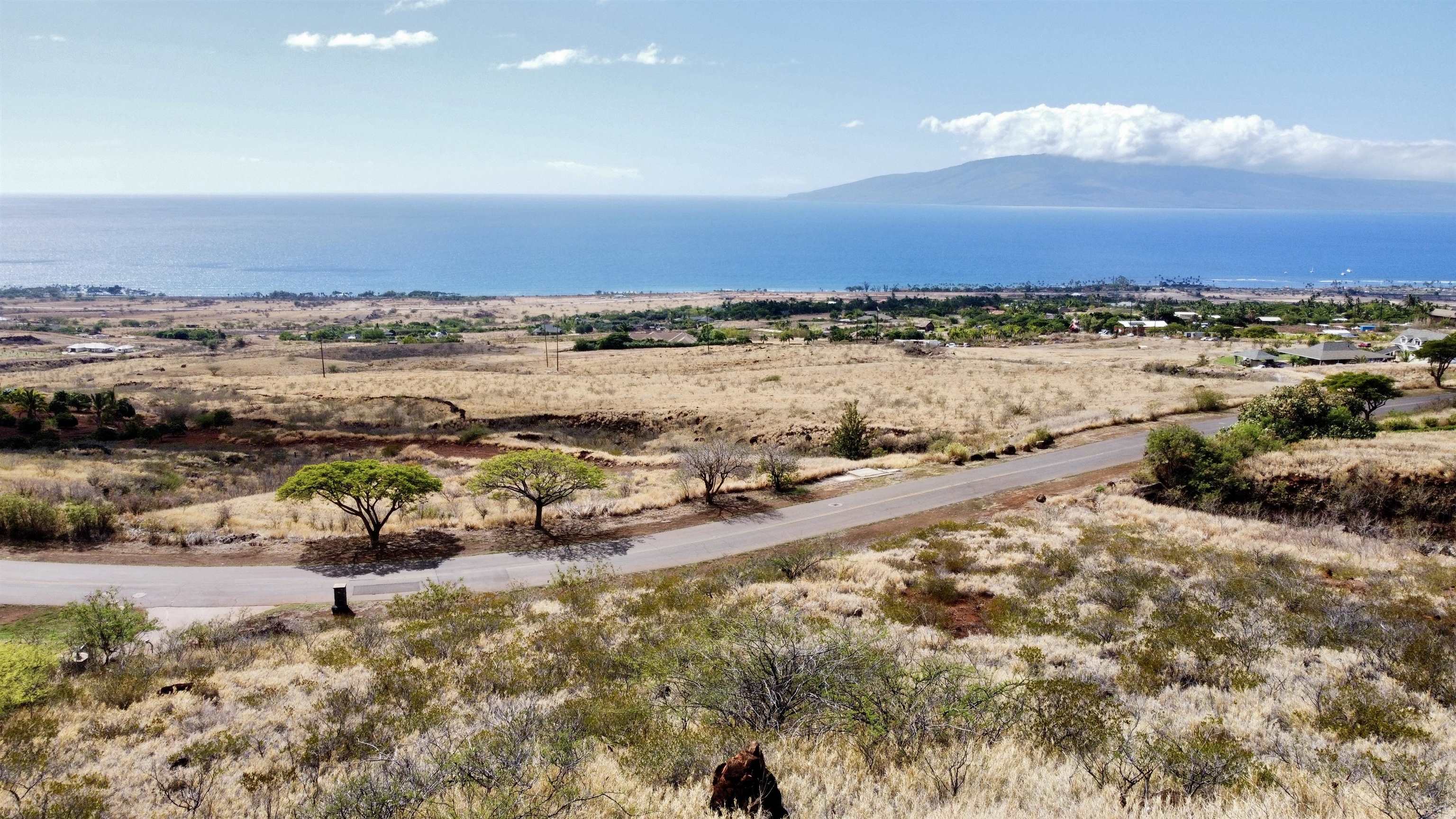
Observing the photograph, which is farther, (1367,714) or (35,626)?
(35,626)

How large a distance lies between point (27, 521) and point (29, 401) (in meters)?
31.2

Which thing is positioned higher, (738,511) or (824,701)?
(824,701)

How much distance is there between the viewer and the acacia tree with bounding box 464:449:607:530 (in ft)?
73.3

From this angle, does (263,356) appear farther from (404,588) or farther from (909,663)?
(909,663)

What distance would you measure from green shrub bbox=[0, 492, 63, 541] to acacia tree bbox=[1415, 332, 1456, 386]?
66146mm

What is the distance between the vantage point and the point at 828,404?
43.8 meters

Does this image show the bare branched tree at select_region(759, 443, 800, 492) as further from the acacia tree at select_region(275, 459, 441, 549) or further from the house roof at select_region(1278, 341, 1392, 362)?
the house roof at select_region(1278, 341, 1392, 362)

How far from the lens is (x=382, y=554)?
20.7 m

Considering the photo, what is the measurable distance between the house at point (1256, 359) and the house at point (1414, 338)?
1110cm

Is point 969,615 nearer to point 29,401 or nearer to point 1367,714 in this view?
point 1367,714

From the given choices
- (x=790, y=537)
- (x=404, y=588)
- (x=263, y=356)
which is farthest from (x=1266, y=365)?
(x=263, y=356)

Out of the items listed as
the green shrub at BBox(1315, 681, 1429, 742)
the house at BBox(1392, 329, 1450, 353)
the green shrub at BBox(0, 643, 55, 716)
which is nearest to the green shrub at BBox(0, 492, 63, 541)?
the green shrub at BBox(0, 643, 55, 716)

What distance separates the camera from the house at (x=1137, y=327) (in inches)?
3743

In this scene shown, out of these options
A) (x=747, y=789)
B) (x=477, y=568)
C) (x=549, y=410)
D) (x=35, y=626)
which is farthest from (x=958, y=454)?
(x=35, y=626)
